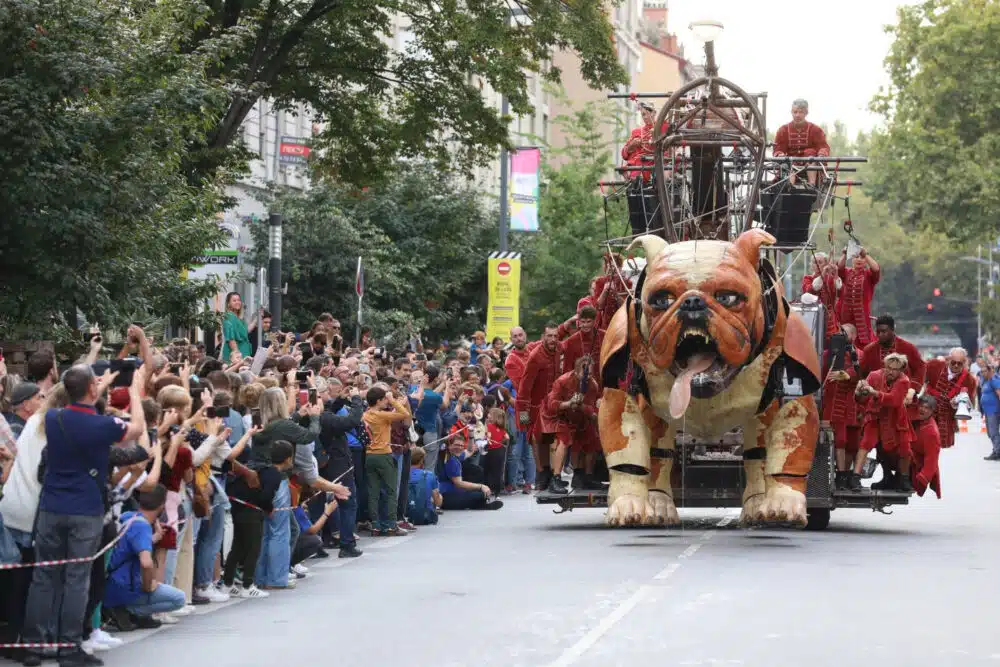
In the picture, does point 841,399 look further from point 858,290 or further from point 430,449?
point 430,449

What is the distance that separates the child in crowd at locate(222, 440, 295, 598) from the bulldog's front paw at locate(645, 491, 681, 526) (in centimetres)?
448

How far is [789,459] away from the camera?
60.4 ft

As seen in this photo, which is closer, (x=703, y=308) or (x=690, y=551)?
(x=703, y=308)

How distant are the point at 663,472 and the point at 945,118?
49.0 metres

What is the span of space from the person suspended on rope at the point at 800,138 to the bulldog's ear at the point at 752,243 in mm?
3244

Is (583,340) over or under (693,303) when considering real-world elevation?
under

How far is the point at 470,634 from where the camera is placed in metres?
12.4

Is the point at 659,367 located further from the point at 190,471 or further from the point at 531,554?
the point at 190,471

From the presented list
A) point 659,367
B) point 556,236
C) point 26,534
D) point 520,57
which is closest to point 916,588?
point 659,367

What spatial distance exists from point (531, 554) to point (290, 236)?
56.2 ft

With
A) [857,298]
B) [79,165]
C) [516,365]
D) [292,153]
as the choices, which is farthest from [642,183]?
[292,153]

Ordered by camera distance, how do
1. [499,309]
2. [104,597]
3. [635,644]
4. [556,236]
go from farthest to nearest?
[556,236], [499,309], [104,597], [635,644]

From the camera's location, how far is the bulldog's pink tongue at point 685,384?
17.5 meters

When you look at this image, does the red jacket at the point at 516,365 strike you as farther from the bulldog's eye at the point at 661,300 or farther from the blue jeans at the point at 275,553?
the blue jeans at the point at 275,553
